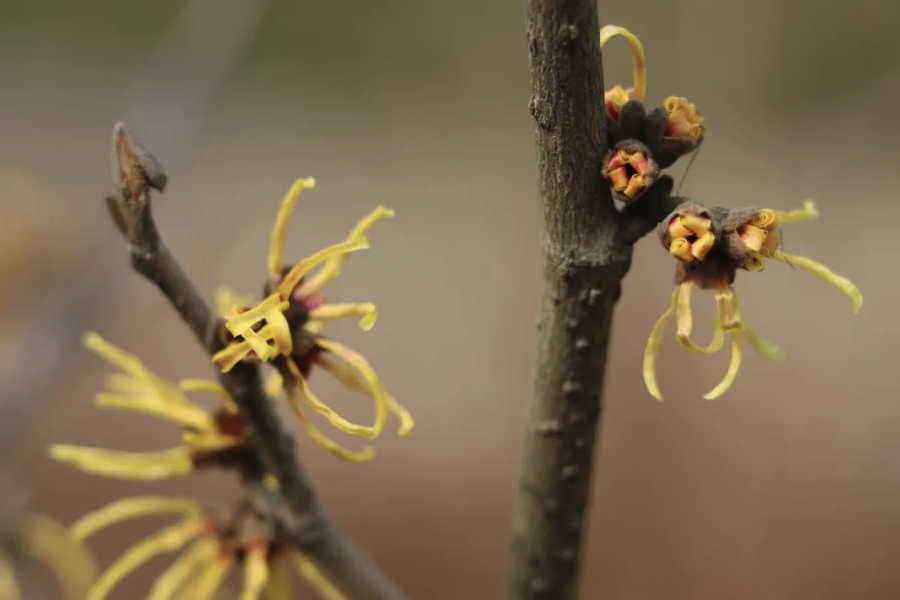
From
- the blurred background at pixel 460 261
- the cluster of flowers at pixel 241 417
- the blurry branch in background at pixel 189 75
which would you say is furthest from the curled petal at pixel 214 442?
the blurry branch in background at pixel 189 75

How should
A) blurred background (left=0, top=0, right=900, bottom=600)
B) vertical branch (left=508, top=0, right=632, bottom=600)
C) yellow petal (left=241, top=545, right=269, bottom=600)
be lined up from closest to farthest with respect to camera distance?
1. vertical branch (left=508, top=0, right=632, bottom=600)
2. yellow petal (left=241, top=545, right=269, bottom=600)
3. blurred background (left=0, top=0, right=900, bottom=600)

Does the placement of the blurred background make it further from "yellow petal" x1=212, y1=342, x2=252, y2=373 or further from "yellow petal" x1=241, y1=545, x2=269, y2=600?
"yellow petal" x1=212, y1=342, x2=252, y2=373

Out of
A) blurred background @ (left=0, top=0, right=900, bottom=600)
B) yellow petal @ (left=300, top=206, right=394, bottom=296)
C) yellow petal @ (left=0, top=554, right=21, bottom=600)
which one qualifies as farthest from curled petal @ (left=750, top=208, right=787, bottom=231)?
blurred background @ (left=0, top=0, right=900, bottom=600)

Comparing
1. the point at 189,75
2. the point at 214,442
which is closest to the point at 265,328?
the point at 214,442

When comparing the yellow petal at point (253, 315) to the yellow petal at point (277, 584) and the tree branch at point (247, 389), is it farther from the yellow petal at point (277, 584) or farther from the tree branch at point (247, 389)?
the yellow petal at point (277, 584)

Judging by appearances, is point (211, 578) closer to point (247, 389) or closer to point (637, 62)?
point (247, 389)

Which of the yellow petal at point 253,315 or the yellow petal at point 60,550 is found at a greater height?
the yellow petal at point 253,315
